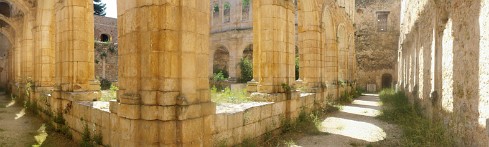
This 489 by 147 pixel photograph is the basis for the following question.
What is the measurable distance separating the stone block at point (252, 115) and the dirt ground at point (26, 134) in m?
3.31

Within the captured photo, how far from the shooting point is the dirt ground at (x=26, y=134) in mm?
5930

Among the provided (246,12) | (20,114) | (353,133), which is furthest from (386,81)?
(20,114)

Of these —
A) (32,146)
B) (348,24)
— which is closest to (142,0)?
(32,146)

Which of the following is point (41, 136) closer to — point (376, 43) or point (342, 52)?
point (342, 52)

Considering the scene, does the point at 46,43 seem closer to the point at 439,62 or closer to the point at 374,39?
the point at 439,62

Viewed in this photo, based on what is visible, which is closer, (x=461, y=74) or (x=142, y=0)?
(x=142, y=0)

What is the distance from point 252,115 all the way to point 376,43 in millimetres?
21918

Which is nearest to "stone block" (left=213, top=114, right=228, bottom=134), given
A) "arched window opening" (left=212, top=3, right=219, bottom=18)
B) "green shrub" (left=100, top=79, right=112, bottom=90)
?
"green shrub" (left=100, top=79, right=112, bottom=90)

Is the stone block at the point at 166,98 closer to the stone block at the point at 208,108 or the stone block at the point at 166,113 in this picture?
the stone block at the point at 166,113

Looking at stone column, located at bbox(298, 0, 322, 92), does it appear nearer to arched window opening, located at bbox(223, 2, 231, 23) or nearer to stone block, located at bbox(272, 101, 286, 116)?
stone block, located at bbox(272, 101, 286, 116)

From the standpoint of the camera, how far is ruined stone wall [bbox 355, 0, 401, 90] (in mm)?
24156

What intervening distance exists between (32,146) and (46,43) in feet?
15.4

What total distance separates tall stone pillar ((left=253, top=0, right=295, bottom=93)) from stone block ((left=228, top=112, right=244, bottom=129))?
1.67 meters

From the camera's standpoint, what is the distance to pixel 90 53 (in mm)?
7004
